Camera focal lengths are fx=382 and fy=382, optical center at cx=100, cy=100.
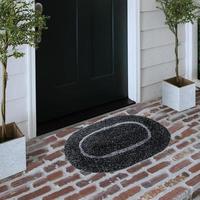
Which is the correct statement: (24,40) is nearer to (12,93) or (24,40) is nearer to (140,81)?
(12,93)

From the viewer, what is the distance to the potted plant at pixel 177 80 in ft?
10.6

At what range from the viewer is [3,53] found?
7.42ft

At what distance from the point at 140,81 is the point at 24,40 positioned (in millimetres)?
1513

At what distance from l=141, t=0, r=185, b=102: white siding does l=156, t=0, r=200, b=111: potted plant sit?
92 mm

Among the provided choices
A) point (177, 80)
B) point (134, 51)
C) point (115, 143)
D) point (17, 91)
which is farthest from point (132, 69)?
point (17, 91)

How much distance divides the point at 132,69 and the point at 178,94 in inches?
18.8

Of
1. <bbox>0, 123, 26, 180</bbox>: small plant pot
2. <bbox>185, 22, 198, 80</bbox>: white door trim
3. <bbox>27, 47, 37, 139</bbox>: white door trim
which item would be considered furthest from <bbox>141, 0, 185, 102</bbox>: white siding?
<bbox>0, 123, 26, 180</bbox>: small plant pot

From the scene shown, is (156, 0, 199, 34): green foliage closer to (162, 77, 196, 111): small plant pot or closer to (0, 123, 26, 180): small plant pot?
(162, 77, 196, 111): small plant pot

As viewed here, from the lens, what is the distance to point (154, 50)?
3.56 metres

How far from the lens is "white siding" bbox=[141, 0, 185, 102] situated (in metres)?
3.43

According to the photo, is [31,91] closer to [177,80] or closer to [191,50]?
[177,80]

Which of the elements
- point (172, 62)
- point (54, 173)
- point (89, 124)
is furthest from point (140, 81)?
point (54, 173)

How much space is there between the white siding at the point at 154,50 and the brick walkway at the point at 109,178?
2.64 ft

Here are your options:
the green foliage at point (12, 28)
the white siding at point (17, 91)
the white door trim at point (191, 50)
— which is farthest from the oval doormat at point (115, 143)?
the white door trim at point (191, 50)
